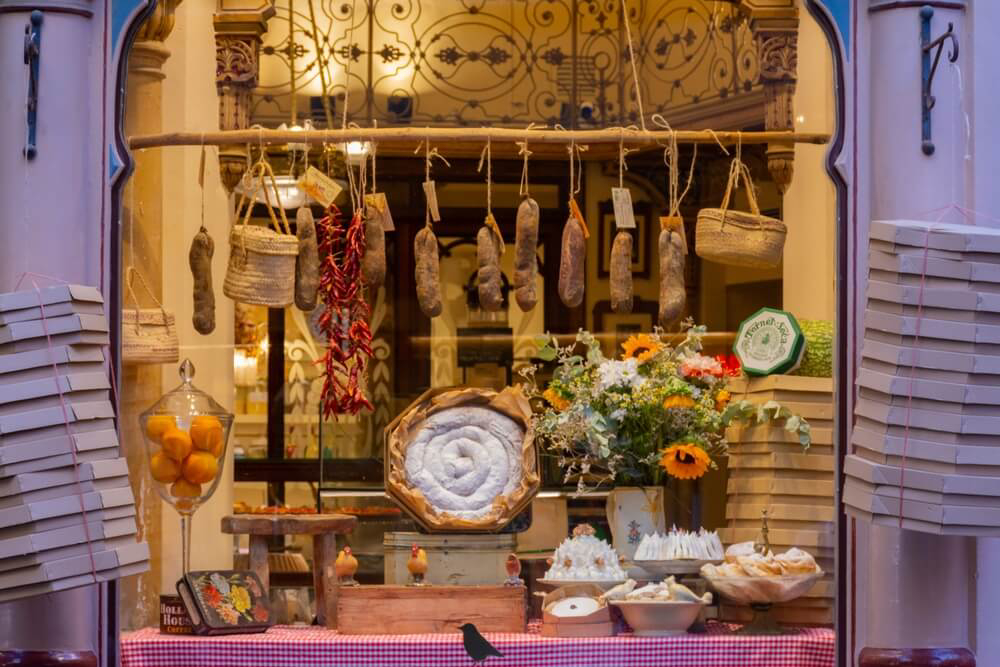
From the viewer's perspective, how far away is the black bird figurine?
14.8ft

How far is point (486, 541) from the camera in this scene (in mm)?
4855

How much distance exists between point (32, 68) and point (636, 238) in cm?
348

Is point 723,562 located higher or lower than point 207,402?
lower

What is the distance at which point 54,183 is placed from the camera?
4.57m

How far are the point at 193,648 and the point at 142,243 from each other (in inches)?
62.8

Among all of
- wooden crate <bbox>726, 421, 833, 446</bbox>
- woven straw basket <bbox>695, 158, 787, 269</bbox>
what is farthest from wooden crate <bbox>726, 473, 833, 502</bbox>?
woven straw basket <bbox>695, 158, 787, 269</bbox>

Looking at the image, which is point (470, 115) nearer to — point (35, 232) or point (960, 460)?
point (35, 232)

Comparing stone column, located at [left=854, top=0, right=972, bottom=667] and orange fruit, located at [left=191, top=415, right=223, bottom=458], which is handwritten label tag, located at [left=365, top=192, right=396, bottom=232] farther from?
stone column, located at [left=854, top=0, right=972, bottom=667]

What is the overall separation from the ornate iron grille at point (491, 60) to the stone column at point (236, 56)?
841 millimetres

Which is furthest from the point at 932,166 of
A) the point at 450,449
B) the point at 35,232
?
the point at 35,232

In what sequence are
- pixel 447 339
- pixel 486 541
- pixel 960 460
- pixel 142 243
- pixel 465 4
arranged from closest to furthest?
pixel 960 460
pixel 486 541
pixel 142 243
pixel 465 4
pixel 447 339

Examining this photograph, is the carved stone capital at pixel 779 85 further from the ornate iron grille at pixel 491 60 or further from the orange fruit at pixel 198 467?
the orange fruit at pixel 198 467

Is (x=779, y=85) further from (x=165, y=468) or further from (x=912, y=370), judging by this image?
(x=165, y=468)

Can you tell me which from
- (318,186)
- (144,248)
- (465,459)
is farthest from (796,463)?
(144,248)
